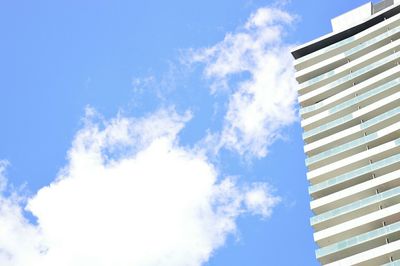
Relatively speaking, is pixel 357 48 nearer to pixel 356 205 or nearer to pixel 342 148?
pixel 342 148

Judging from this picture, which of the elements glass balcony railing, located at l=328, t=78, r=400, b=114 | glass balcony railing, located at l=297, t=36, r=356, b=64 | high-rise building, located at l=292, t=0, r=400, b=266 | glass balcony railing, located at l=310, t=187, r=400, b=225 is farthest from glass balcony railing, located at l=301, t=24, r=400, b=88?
glass balcony railing, located at l=310, t=187, r=400, b=225

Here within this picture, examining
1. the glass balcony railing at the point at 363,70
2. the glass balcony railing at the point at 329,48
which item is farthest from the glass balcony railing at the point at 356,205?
the glass balcony railing at the point at 329,48

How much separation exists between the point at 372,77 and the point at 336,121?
7.21 meters

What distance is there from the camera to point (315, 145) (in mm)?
76625

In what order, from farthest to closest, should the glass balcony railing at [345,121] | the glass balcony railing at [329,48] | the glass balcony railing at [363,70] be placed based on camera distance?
the glass balcony railing at [329,48] → the glass balcony railing at [363,70] → the glass balcony railing at [345,121]

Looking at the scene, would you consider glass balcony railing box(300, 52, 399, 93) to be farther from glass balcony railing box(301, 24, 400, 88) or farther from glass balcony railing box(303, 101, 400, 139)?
glass balcony railing box(303, 101, 400, 139)

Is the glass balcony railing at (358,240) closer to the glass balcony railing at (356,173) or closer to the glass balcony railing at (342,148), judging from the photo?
the glass balcony railing at (356,173)

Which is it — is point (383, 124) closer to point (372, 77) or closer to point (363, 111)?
point (363, 111)

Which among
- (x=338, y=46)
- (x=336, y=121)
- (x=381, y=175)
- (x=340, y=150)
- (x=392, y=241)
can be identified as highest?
(x=338, y=46)

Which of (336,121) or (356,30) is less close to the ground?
(356,30)

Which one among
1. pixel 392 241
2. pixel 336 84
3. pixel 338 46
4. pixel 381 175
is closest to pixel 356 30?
pixel 338 46

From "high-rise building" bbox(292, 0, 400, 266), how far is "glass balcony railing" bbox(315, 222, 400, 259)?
90 mm

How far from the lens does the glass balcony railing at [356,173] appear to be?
6971 centimetres

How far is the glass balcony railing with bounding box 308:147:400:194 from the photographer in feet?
229
